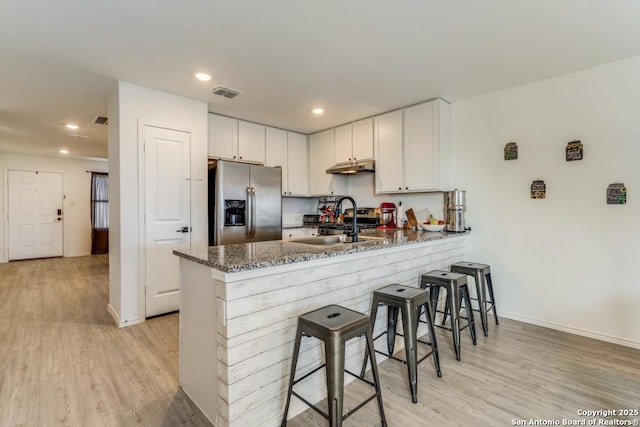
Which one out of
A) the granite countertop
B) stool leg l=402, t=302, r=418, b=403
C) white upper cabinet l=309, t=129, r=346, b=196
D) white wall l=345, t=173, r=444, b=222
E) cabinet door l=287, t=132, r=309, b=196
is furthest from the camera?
cabinet door l=287, t=132, r=309, b=196

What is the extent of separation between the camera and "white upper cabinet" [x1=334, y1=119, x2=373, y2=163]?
4.21 metres

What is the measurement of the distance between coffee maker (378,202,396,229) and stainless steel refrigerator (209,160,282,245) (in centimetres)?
144

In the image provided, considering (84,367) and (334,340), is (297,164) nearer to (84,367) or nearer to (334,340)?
Answer: (84,367)

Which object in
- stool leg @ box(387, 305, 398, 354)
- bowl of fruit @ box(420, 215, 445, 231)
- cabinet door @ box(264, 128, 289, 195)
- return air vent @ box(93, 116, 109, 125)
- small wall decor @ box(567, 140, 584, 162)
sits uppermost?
return air vent @ box(93, 116, 109, 125)

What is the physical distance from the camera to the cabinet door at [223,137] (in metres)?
4.00

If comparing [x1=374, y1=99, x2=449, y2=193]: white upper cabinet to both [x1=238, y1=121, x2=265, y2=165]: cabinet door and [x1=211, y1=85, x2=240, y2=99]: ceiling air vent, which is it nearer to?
[x1=238, y1=121, x2=265, y2=165]: cabinet door

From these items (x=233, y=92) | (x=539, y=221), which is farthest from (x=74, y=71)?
(x=539, y=221)

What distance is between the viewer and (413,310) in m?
1.94

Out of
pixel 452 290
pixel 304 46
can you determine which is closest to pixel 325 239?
pixel 452 290

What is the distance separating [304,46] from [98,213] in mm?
7798

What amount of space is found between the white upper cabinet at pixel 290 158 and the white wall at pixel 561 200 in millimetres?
2427

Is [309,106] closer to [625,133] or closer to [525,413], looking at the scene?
[625,133]

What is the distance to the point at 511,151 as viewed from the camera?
3.21m

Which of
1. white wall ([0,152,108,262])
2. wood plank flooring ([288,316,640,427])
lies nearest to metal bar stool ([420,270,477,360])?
wood plank flooring ([288,316,640,427])
